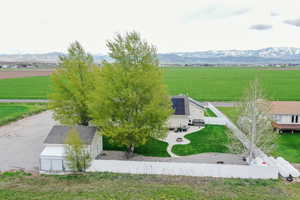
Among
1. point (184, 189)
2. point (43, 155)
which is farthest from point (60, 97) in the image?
point (184, 189)

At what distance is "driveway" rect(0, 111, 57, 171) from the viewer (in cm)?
2111

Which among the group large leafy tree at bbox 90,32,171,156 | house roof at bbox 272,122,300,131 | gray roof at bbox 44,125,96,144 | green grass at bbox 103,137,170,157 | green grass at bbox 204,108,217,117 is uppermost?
large leafy tree at bbox 90,32,171,156

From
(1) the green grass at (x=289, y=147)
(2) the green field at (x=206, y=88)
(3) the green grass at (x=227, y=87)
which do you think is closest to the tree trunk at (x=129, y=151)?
(1) the green grass at (x=289, y=147)

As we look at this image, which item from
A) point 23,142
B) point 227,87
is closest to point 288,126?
point 23,142

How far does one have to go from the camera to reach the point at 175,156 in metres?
22.5

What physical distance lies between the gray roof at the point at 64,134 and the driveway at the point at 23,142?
250 centimetres

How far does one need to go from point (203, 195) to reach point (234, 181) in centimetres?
368

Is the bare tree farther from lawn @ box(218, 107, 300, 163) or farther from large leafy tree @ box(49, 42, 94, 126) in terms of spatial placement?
large leafy tree @ box(49, 42, 94, 126)

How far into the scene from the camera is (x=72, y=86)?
83.3ft

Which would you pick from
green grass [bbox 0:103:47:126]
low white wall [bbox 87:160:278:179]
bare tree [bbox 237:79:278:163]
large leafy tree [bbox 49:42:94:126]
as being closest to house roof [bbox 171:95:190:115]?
bare tree [bbox 237:79:278:163]

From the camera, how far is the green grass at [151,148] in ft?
76.2

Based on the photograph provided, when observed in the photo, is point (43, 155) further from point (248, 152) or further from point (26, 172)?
point (248, 152)

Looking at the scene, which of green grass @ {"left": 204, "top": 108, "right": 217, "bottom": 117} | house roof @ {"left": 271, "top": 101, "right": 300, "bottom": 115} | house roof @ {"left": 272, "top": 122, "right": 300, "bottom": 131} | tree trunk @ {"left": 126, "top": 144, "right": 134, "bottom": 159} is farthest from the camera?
green grass @ {"left": 204, "top": 108, "right": 217, "bottom": 117}

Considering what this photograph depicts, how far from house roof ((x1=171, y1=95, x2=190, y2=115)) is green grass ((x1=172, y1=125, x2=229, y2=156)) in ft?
10.3
